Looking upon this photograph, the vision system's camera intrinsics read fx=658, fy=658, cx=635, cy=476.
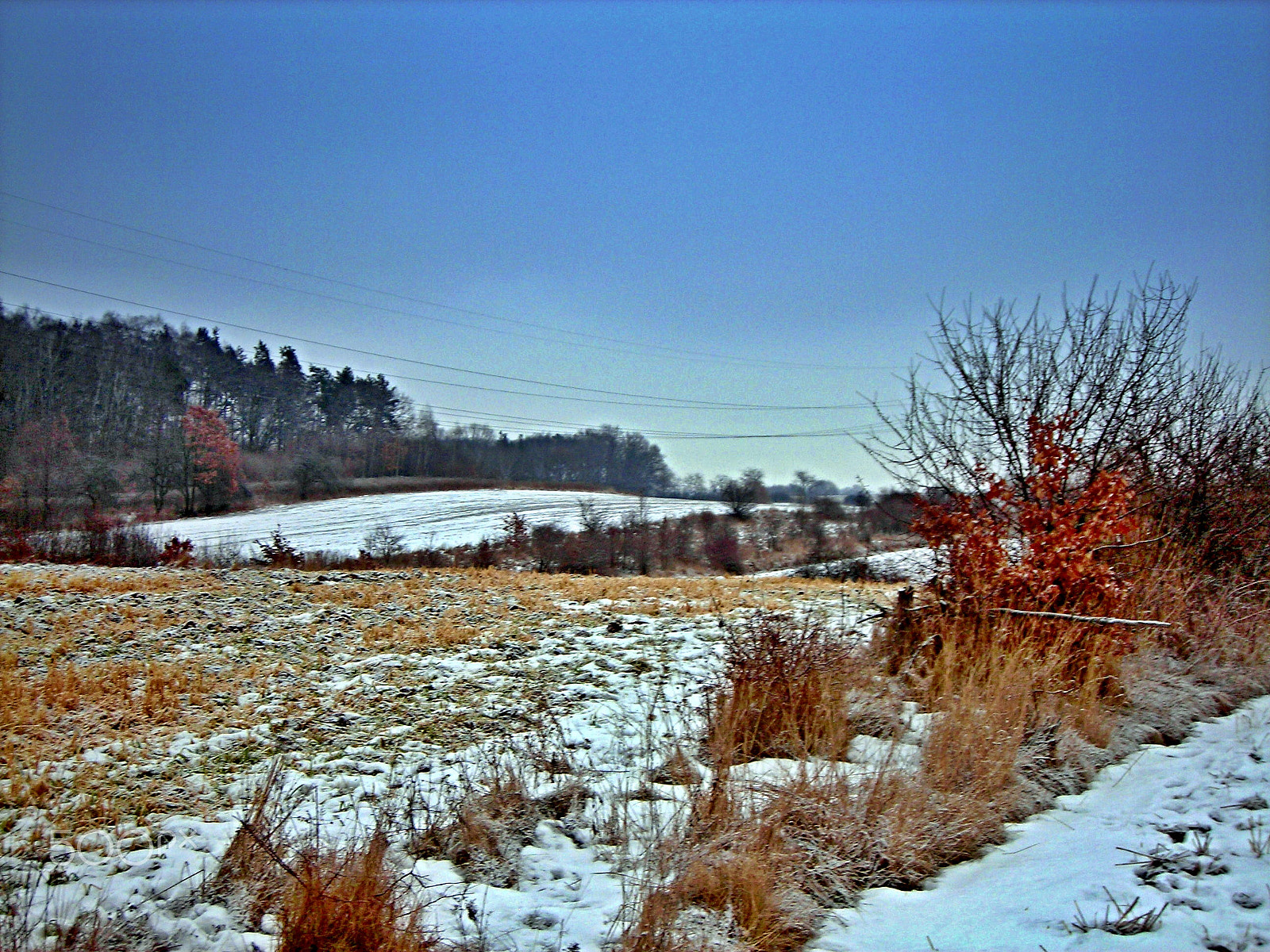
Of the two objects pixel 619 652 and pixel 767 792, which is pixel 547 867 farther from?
pixel 619 652

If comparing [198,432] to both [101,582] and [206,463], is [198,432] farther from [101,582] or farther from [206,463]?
[101,582]

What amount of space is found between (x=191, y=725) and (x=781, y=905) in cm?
432

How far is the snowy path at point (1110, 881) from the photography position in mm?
2469

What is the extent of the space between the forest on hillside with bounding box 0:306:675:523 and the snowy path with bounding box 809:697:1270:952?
27349 mm

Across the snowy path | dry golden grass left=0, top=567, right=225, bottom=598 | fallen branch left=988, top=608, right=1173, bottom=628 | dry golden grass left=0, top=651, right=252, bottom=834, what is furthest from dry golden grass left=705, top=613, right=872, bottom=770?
dry golden grass left=0, top=567, right=225, bottom=598

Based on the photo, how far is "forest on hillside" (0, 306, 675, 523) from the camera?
26.5 meters

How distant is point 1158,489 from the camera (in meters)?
7.87

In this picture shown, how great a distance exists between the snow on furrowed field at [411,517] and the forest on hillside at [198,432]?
3089 mm

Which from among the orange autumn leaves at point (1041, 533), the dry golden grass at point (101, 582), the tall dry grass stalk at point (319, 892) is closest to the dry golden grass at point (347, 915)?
the tall dry grass stalk at point (319, 892)

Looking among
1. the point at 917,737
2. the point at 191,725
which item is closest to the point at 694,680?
the point at 917,737

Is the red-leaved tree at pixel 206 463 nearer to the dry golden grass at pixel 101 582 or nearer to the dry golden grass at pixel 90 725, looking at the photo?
the dry golden grass at pixel 101 582

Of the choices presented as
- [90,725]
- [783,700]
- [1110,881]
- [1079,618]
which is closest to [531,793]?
[783,700]

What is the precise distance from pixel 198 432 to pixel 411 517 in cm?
1469

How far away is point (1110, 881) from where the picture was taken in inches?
109
